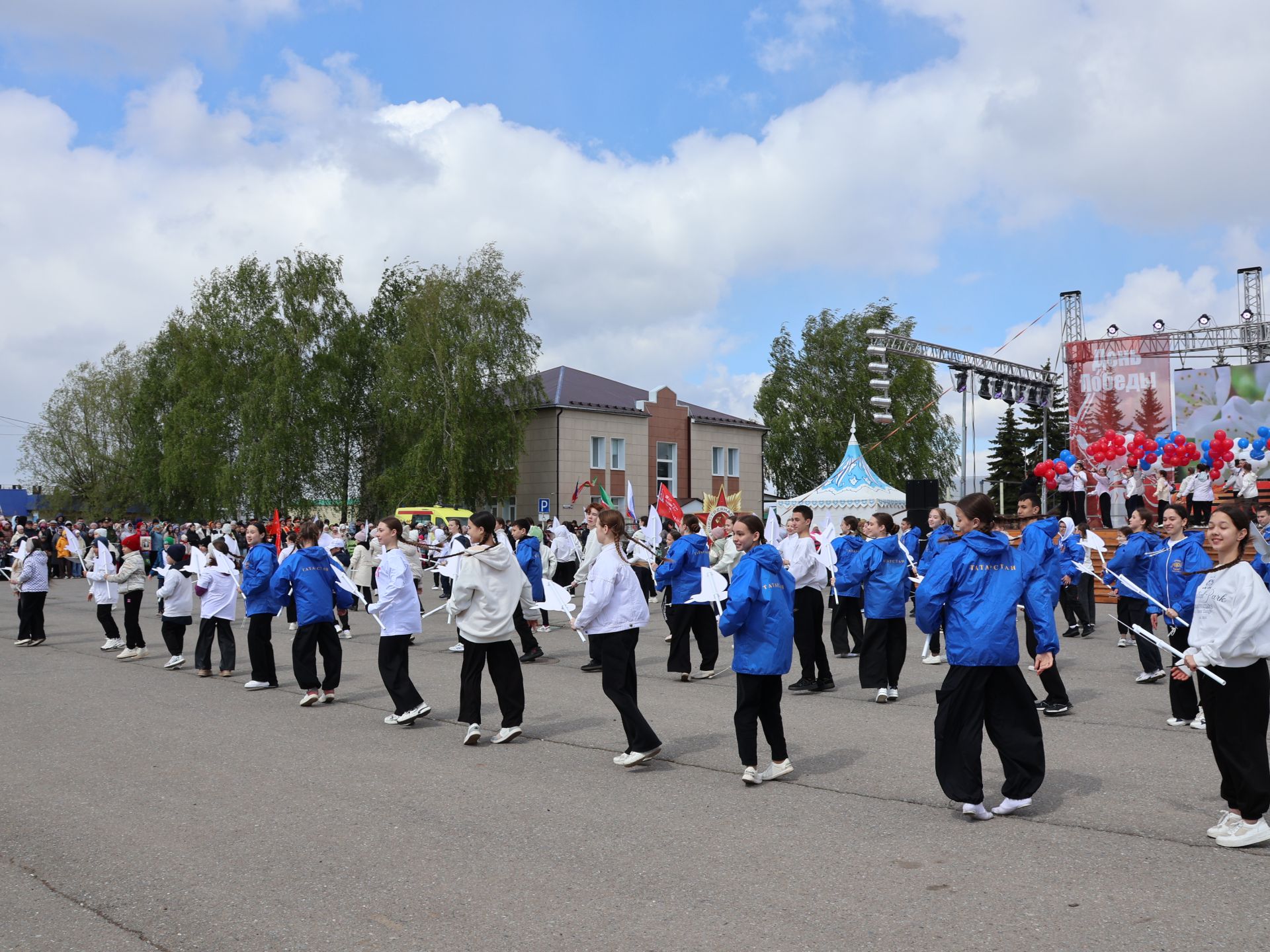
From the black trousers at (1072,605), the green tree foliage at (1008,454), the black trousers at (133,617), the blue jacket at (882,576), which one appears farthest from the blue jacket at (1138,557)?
the green tree foliage at (1008,454)

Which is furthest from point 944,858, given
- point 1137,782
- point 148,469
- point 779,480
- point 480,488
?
point 779,480

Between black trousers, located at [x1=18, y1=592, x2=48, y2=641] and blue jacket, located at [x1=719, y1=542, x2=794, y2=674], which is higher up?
blue jacket, located at [x1=719, y1=542, x2=794, y2=674]

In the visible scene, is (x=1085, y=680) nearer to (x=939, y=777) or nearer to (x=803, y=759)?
(x=803, y=759)

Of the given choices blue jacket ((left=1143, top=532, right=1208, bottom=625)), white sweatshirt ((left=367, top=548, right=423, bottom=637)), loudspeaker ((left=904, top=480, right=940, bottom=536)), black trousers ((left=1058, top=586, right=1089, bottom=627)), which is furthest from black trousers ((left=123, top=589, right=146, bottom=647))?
loudspeaker ((left=904, top=480, right=940, bottom=536))

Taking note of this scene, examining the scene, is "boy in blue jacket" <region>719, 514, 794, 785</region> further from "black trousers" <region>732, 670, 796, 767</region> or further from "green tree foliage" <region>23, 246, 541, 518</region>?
"green tree foliage" <region>23, 246, 541, 518</region>

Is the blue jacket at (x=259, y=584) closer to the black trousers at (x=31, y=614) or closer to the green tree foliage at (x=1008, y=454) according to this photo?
the black trousers at (x=31, y=614)

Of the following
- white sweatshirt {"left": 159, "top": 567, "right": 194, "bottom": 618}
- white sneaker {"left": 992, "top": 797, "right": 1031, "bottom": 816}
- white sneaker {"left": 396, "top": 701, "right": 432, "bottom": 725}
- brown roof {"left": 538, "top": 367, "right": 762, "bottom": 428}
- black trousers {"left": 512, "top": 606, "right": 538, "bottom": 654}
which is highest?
brown roof {"left": 538, "top": 367, "right": 762, "bottom": 428}

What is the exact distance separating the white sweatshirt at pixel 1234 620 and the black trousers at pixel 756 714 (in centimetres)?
251

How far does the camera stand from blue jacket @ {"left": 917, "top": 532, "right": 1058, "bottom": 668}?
20.0ft

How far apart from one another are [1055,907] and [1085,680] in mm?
7623

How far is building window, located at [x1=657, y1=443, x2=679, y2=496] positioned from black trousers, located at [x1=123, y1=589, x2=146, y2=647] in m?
40.7

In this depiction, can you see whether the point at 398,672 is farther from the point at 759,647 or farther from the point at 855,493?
the point at 855,493

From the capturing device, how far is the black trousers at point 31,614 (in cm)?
1683

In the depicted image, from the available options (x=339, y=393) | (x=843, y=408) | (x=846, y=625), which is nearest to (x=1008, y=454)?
(x=843, y=408)
